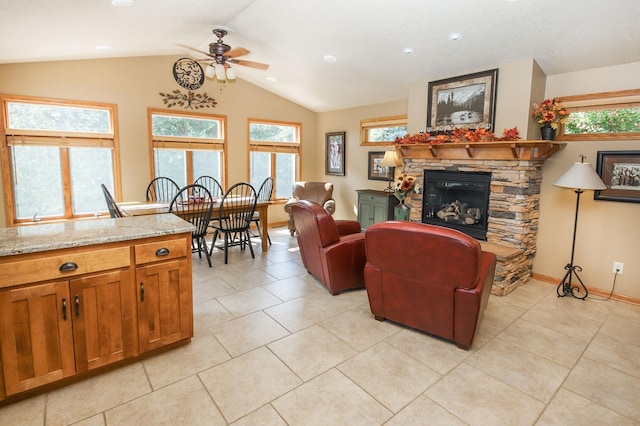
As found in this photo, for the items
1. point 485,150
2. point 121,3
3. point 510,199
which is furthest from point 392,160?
point 121,3

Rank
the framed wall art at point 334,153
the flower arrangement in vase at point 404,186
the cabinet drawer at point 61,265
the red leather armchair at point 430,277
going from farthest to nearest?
1. the framed wall art at point 334,153
2. the flower arrangement in vase at point 404,186
3. the red leather armchair at point 430,277
4. the cabinet drawer at point 61,265

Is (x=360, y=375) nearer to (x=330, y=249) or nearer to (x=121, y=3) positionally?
(x=330, y=249)

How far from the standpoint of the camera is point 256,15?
Answer: 4.04 m

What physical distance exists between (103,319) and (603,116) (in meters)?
4.99

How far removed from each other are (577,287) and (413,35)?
3452mm

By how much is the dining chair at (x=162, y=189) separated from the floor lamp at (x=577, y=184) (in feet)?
17.0

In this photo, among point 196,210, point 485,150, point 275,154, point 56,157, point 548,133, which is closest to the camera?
point 548,133

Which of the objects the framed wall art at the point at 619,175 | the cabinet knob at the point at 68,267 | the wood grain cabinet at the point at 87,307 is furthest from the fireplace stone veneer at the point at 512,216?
the cabinet knob at the point at 68,267

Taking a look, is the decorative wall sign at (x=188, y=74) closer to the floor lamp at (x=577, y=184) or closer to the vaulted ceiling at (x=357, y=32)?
the vaulted ceiling at (x=357, y=32)

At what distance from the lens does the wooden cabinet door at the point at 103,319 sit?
2.11m

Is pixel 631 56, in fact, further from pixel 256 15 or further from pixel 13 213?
pixel 13 213

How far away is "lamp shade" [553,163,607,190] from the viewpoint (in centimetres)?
341

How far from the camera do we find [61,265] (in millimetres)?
2012

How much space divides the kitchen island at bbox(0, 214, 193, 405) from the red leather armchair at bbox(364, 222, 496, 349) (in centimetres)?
151
